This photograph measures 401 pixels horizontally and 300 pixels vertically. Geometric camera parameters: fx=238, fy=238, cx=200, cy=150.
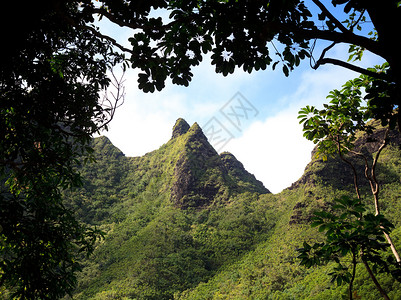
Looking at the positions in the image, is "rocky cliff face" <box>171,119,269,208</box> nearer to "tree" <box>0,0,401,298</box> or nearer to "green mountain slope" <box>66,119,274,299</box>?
"green mountain slope" <box>66,119,274,299</box>

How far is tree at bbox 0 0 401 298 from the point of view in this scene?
136 cm

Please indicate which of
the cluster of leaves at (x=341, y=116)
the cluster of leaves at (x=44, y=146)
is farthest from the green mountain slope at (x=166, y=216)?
the cluster of leaves at (x=341, y=116)

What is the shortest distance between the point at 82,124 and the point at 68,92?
0.57 m

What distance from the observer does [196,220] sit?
52.5 metres

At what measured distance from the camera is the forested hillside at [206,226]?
96.8 feet

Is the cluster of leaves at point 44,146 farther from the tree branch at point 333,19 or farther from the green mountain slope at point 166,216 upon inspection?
the green mountain slope at point 166,216

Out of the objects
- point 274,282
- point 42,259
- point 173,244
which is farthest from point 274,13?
point 173,244

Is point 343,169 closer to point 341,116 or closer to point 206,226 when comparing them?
point 206,226

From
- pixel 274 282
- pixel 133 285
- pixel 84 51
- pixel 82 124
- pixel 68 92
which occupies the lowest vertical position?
pixel 274 282

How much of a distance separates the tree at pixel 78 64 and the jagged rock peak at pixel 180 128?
73.6 m

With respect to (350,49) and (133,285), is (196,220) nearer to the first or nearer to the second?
(133,285)

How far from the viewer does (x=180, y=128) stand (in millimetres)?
79125

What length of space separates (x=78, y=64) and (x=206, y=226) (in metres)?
49.5

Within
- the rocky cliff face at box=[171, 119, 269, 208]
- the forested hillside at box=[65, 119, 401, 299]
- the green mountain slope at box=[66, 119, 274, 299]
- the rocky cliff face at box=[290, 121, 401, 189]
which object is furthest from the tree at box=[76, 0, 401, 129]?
the rocky cliff face at box=[171, 119, 269, 208]
